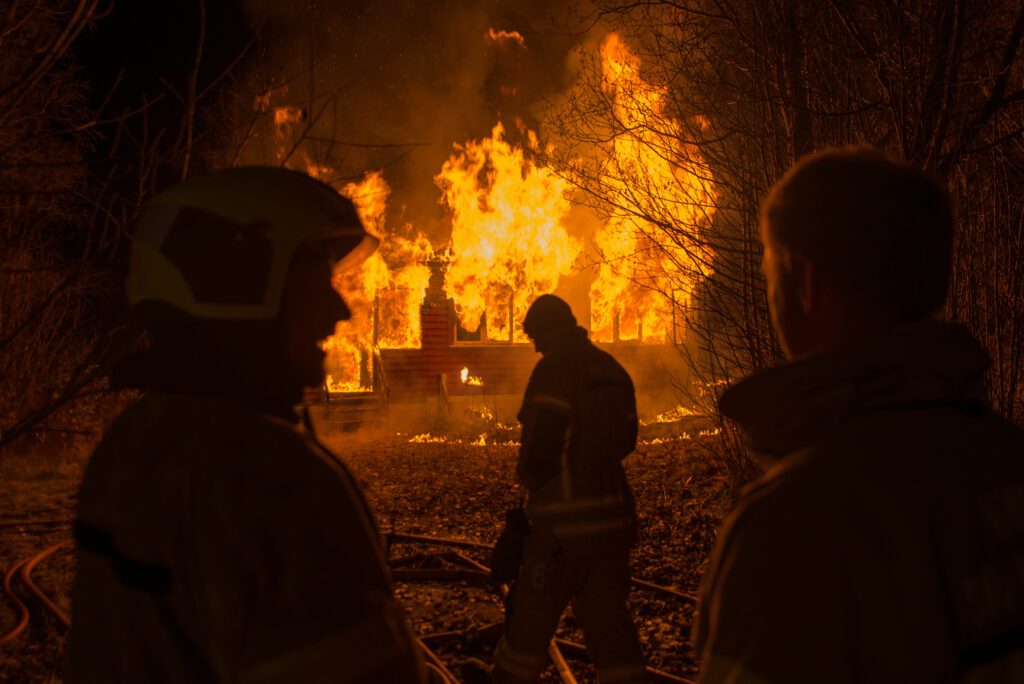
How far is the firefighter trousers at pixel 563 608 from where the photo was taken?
3855mm

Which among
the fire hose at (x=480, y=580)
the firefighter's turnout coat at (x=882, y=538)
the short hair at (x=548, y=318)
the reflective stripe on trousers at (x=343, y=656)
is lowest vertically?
the fire hose at (x=480, y=580)

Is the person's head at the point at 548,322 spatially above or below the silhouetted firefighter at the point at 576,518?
above

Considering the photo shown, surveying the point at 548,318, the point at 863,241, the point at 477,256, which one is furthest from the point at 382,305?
the point at 863,241

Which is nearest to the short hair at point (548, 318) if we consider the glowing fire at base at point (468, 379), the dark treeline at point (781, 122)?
the dark treeline at point (781, 122)

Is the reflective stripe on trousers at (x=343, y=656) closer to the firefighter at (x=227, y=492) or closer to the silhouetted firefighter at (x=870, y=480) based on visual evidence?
the firefighter at (x=227, y=492)

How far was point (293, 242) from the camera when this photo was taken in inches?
57.3

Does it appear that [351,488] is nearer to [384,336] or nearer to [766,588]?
[766,588]

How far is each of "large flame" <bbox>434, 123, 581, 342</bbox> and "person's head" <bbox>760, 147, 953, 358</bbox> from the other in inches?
785

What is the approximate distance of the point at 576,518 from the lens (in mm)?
3996

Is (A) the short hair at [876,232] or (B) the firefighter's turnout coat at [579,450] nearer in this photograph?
(A) the short hair at [876,232]

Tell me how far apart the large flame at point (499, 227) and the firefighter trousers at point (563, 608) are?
17.5 m

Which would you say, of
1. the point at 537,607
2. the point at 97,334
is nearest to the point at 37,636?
the point at 537,607

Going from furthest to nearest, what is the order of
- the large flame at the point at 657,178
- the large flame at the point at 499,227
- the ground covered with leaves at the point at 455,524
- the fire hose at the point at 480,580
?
the large flame at the point at 499,227 < the large flame at the point at 657,178 < the ground covered with leaves at the point at 455,524 < the fire hose at the point at 480,580

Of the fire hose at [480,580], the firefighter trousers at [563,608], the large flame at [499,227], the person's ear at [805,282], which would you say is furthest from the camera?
the large flame at [499,227]
